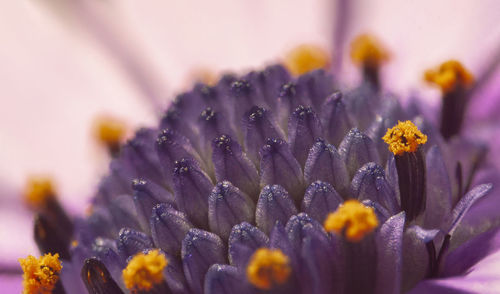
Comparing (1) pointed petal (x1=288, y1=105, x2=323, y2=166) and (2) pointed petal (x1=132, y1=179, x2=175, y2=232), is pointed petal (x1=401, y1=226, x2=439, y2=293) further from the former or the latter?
(2) pointed petal (x1=132, y1=179, x2=175, y2=232)

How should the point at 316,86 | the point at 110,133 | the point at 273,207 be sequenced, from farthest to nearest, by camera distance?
the point at 110,133 < the point at 316,86 < the point at 273,207

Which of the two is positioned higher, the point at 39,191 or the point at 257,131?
the point at 39,191

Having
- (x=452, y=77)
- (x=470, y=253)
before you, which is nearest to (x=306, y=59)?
(x=452, y=77)

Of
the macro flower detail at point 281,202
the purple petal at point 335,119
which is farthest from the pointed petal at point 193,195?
the purple petal at point 335,119

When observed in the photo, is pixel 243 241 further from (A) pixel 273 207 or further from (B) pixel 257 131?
(B) pixel 257 131

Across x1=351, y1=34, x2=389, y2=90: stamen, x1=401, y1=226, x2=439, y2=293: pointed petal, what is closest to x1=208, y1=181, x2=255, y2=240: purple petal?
x1=401, y1=226, x2=439, y2=293: pointed petal
